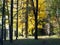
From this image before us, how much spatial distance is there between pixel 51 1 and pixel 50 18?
281cm

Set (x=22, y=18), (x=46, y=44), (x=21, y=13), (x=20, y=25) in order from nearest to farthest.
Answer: (x=46, y=44)
(x=21, y=13)
(x=22, y=18)
(x=20, y=25)

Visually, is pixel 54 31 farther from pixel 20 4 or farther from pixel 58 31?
pixel 20 4

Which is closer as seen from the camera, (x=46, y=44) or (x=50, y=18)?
(x=46, y=44)

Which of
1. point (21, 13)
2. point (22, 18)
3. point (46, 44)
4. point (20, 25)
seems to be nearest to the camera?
point (46, 44)

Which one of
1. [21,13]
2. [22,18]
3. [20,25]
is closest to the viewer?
[21,13]

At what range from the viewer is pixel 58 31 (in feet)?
118

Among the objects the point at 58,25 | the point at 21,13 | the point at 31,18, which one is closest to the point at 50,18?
the point at 58,25

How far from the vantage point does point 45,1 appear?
111ft

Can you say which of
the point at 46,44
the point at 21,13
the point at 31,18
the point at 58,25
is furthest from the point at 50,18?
the point at 46,44

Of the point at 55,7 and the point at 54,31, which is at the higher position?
the point at 55,7

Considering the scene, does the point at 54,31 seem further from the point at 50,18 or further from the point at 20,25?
the point at 20,25

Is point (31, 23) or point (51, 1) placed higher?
point (51, 1)

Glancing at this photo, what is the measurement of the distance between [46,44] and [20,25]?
19.8 m

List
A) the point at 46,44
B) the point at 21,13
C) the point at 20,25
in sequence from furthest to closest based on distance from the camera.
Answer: the point at 20,25 < the point at 21,13 < the point at 46,44
